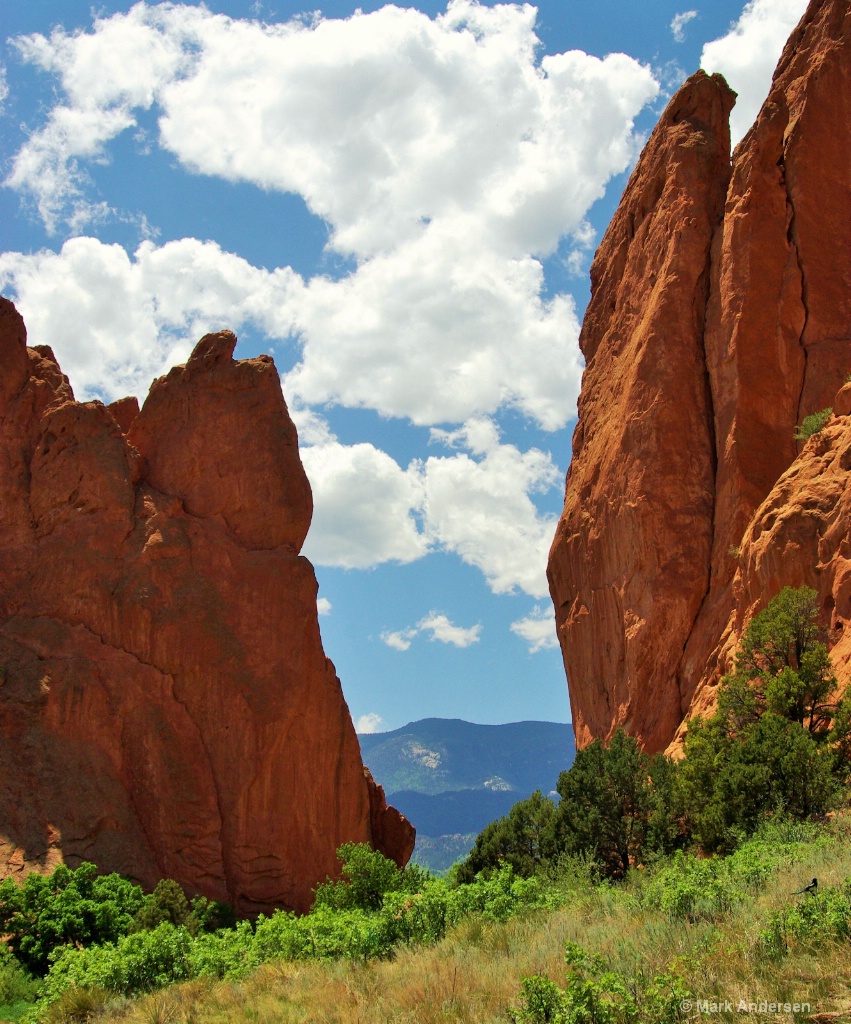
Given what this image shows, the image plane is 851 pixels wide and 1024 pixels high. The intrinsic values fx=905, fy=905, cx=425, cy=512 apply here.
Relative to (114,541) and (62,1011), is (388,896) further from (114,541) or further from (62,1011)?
(114,541)

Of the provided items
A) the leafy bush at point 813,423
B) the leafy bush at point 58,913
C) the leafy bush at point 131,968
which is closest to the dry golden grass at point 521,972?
the leafy bush at point 131,968

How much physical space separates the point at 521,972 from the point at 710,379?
101 ft

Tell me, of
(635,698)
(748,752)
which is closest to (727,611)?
(635,698)

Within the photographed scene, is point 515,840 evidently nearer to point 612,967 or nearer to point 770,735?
point 770,735

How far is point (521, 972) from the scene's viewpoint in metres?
11.2

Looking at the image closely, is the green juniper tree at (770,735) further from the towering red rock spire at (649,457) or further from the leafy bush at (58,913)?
the leafy bush at (58,913)

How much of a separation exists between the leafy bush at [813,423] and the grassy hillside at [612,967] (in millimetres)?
18600

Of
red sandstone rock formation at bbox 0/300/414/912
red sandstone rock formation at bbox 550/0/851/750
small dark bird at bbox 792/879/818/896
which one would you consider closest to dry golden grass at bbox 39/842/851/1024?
small dark bird at bbox 792/879/818/896

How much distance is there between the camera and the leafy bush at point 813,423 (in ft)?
103

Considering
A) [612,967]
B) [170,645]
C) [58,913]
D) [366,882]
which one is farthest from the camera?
[170,645]

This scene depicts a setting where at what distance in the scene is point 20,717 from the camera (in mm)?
30688

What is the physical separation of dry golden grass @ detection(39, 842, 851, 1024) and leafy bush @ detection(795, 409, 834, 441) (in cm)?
1954

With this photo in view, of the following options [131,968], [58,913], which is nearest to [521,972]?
[131,968]

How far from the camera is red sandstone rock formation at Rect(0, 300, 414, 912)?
101 feet
